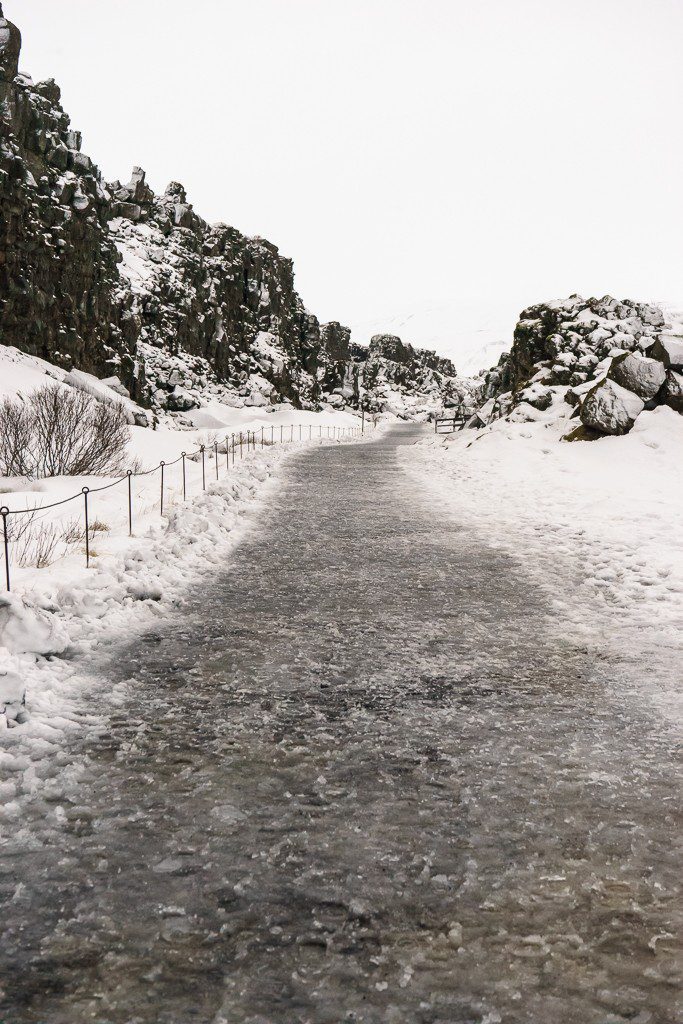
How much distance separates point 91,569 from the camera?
8.54m

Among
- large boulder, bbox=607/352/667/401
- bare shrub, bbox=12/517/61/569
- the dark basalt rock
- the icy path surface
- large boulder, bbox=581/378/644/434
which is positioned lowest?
the icy path surface

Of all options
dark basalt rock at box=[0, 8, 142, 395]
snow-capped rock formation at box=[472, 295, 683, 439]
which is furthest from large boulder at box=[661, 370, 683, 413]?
dark basalt rock at box=[0, 8, 142, 395]

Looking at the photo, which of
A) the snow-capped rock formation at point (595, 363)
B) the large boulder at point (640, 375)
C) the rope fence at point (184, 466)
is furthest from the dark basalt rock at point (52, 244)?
the large boulder at point (640, 375)

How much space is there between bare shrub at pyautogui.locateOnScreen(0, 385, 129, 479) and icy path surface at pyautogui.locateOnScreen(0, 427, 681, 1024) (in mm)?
15614

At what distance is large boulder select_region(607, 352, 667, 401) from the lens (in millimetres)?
24484

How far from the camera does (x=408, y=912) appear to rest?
10.6 feet

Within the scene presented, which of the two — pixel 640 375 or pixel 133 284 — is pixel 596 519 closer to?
pixel 640 375

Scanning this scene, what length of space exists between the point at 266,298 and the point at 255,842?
108708 mm

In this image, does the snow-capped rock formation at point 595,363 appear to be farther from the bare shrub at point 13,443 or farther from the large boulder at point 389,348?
the large boulder at point 389,348

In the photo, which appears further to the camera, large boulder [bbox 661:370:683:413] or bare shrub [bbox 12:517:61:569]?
large boulder [bbox 661:370:683:413]

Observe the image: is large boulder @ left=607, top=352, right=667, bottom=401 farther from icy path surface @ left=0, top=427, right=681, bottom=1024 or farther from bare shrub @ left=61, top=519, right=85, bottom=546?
icy path surface @ left=0, top=427, right=681, bottom=1024

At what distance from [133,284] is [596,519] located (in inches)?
2753

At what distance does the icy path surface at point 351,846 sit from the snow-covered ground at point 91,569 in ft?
1.68

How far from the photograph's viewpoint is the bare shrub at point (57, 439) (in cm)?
2052
